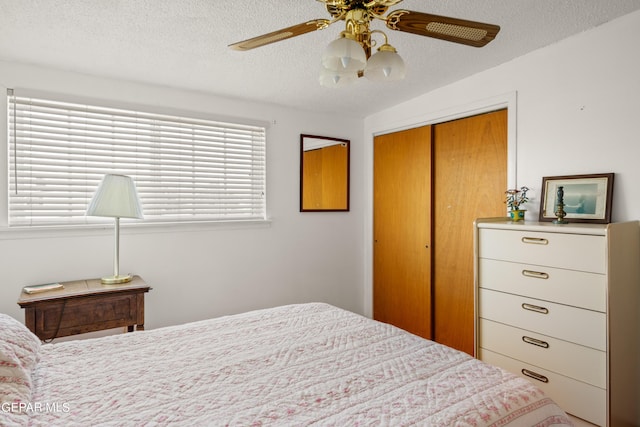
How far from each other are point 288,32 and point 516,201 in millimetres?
1862

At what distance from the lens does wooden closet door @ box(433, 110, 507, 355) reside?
2848 millimetres

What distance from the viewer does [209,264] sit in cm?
318

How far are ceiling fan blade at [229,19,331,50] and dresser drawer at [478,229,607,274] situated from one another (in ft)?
5.30

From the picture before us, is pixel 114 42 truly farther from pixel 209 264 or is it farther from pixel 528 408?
pixel 528 408

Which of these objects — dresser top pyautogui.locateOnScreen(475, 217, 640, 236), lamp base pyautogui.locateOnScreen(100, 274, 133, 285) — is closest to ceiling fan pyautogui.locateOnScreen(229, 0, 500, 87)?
dresser top pyautogui.locateOnScreen(475, 217, 640, 236)

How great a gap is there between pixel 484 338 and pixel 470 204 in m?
1.07

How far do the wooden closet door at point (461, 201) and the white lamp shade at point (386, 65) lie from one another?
5.50ft

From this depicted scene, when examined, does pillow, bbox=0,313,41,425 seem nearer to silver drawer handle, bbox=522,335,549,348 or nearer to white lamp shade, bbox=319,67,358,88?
white lamp shade, bbox=319,67,358,88

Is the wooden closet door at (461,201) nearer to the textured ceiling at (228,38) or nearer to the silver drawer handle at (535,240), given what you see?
the textured ceiling at (228,38)

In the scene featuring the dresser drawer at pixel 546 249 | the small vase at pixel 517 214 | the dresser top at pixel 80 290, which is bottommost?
the dresser top at pixel 80 290

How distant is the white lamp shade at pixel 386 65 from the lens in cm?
143

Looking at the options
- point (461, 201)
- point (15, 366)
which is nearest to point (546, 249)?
point (461, 201)

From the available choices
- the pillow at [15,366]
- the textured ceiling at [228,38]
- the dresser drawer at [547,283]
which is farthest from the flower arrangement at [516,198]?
the pillow at [15,366]

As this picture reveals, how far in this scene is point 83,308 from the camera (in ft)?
7.66
